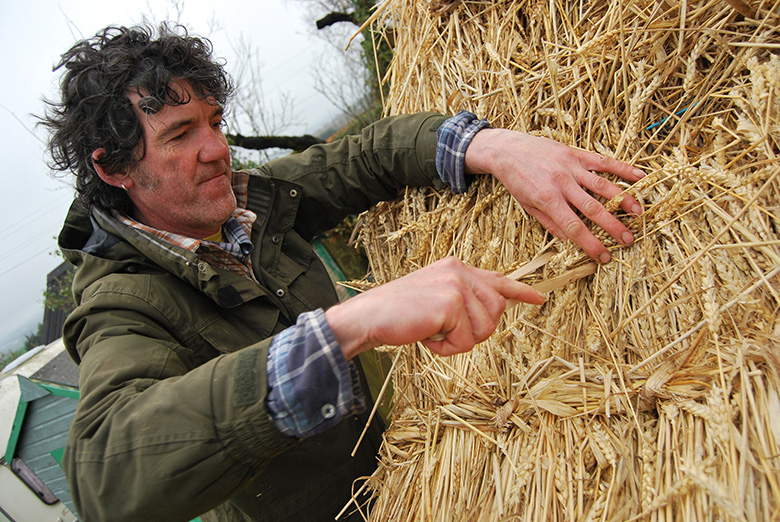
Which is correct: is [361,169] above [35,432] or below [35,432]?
above

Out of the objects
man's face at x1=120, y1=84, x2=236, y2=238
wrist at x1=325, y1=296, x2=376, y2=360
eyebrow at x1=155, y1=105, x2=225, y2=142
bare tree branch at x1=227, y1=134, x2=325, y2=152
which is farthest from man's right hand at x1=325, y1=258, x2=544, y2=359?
bare tree branch at x1=227, y1=134, x2=325, y2=152

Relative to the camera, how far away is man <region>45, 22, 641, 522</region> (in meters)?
0.74

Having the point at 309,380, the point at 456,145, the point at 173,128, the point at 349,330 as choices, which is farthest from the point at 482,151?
the point at 173,128

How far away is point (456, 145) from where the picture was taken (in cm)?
123

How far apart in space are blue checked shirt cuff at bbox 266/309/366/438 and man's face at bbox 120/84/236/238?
700mm

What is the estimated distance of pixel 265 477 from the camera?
126 centimetres

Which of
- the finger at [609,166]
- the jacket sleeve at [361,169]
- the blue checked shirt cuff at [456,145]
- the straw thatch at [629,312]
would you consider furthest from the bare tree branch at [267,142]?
the finger at [609,166]

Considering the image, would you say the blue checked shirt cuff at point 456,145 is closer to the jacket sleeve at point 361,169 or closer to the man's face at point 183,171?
the jacket sleeve at point 361,169

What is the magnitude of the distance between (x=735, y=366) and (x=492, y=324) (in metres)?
0.37

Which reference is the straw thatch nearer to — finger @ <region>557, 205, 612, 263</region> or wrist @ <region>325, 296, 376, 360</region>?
finger @ <region>557, 205, 612, 263</region>

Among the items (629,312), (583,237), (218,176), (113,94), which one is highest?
(113,94)

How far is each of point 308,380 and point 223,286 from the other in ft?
1.80

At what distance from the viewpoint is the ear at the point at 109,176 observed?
1.28 m

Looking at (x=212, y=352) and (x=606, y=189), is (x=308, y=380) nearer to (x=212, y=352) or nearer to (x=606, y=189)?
(x=212, y=352)
